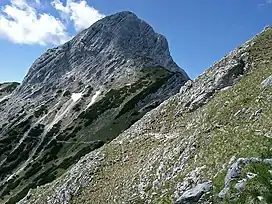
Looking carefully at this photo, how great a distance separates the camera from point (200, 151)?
1134 inches

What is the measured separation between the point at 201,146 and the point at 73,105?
114204mm

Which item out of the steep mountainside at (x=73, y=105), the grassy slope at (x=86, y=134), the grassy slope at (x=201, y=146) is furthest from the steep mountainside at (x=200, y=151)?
the steep mountainside at (x=73, y=105)

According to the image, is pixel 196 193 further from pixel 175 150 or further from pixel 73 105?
pixel 73 105

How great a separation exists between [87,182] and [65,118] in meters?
93.7

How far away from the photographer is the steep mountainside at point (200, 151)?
19.9 metres

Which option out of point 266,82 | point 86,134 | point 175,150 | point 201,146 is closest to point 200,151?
point 201,146

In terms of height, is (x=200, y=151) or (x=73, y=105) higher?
(x=73, y=105)

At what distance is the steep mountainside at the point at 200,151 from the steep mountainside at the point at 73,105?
154 ft

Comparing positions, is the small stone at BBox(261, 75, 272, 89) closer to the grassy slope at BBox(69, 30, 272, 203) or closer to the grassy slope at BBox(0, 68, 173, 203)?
the grassy slope at BBox(69, 30, 272, 203)

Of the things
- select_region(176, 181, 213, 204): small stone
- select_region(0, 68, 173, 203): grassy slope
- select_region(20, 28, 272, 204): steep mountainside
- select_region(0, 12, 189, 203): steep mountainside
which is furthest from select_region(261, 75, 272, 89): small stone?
select_region(0, 12, 189, 203): steep mountainside

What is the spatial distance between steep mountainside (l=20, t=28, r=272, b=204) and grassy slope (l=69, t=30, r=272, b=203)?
0.19ft

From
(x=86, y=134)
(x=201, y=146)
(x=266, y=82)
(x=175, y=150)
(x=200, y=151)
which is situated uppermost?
(x=86, y=134)

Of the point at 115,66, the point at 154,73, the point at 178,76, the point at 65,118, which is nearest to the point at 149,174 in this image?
the point at 65,118

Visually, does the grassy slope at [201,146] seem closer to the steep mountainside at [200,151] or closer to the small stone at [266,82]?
the steep mountainside at [200,151]
